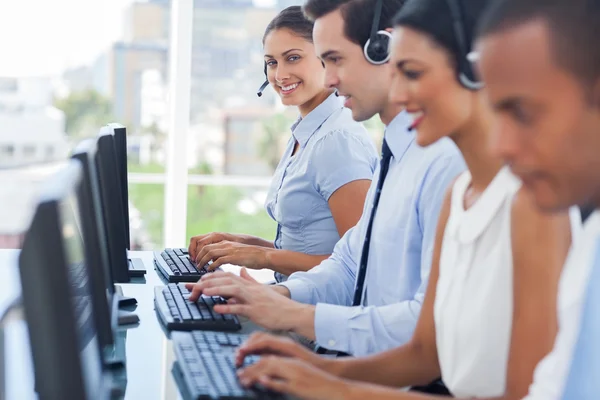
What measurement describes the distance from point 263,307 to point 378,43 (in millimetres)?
603

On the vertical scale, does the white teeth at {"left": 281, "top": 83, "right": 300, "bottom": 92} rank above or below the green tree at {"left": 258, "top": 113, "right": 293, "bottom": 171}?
above

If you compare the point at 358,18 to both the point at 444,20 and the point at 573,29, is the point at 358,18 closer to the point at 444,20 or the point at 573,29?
the point at 444,20

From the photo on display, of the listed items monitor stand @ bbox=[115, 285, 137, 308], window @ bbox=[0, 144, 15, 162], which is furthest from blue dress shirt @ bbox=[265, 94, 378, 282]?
window @ bbox=[0, 144, 15, 162]

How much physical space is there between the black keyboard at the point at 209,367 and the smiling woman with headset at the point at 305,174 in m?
0.74

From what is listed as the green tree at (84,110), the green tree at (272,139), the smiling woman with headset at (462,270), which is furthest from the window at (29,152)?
the smiling woman with headset at (462,270)

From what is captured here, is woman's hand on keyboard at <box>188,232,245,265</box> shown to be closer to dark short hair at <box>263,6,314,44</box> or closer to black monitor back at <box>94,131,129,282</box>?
black monitor back at <box>94,131,129,282</box>

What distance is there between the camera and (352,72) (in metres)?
1.92

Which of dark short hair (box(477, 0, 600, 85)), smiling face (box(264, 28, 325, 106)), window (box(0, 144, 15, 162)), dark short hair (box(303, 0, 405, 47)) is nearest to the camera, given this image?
dark short hair (box(477, 0, 600, 85))

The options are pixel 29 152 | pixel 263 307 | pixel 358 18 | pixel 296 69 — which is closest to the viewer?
pixel 263 307

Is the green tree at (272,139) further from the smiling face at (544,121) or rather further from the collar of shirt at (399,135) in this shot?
the smiling face at (544,121)

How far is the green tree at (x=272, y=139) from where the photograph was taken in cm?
671

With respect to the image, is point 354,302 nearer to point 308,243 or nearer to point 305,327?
point 305,327

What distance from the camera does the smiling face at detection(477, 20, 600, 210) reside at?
87cm

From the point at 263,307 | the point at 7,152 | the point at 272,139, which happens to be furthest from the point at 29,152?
the point at 263,307
